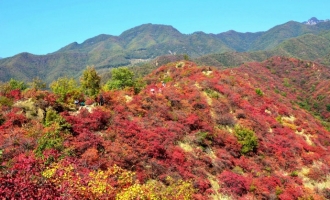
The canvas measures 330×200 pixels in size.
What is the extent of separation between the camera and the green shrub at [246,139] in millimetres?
32787

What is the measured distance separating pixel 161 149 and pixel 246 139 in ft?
41.8

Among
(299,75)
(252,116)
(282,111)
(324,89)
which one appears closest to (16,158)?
(252,116)

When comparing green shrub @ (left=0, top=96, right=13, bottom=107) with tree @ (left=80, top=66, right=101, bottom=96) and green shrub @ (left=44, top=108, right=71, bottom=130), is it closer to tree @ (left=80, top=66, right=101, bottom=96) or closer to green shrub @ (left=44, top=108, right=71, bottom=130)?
green shrub @ (left=44, top=108, right=71, bottom=130)

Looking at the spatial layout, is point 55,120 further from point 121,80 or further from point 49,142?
point 121,80

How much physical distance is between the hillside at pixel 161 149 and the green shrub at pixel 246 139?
0.41 ft

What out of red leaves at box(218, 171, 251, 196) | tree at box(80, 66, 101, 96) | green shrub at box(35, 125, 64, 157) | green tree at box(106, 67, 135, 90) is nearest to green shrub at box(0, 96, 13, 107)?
green shrub at box(35, 125, 64, 157)

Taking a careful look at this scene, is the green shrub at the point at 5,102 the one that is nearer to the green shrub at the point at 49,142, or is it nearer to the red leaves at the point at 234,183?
the green shrub at the point at 49,142

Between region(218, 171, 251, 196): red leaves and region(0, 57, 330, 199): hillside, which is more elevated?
region(0, 57, 330, 199): hillside

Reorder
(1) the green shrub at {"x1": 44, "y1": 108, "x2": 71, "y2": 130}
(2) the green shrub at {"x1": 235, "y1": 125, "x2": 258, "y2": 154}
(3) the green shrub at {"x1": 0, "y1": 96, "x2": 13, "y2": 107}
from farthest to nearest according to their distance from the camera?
(2) the green shrub at {"x1": 235, "y1": 125, "x2": 258, "y2": 154} → (3) the green shrub at {"x1": 0, "y1": 96, "x2": 13, "y2": 107} → (1) the green shrub at {"x1": 44, "y1": 108, "x2": 71, "y2": 130}

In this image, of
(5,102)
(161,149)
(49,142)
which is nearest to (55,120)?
(49,142)

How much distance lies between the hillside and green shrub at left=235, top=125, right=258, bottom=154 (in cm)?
12

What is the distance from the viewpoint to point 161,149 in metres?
26.4

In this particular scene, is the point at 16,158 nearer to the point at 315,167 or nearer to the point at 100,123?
the point at 100,123

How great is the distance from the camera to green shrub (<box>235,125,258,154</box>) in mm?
32787
